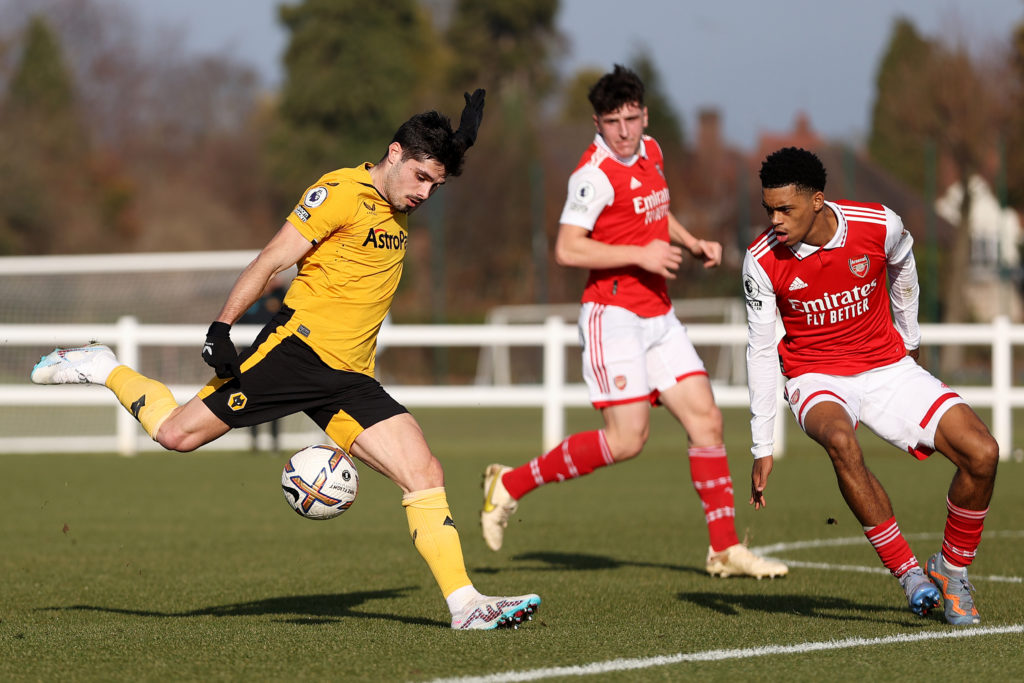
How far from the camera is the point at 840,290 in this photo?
6.36m

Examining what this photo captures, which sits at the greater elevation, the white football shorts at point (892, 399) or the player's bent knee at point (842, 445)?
the white football shorts at point (892, 399)

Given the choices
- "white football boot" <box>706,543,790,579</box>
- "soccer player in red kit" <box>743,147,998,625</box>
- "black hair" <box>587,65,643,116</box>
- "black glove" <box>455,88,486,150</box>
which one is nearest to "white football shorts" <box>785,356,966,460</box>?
"soccer player in red kit" <box>743,147,998,625</box>

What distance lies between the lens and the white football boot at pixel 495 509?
8.23 metres

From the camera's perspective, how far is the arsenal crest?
20.7ft

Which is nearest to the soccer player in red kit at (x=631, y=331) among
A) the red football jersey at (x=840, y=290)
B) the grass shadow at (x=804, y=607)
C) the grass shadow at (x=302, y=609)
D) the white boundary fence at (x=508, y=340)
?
the grass shadow at (x=804, y=607)

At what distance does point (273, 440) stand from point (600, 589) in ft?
35.5

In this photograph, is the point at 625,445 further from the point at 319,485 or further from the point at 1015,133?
the point at 1015,133

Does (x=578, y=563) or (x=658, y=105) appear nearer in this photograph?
(x=578, y=563)

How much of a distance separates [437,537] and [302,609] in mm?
1114

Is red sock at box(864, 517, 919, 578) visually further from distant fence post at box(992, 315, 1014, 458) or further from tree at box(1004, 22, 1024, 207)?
tree at box(1004, 22, 1024, 207)

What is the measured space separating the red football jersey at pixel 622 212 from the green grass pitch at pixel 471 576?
1621 millimetres

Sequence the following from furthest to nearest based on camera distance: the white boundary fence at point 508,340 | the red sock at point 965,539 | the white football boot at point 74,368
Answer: the white boundary fence at point 508,340
the white football boot at point 74,368
the red sock at point 965,539

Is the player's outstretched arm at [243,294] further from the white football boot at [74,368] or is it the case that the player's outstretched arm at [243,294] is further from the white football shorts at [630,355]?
the white football shorts at [630,355]

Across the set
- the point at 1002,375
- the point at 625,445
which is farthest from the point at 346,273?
the point at 1002,375
